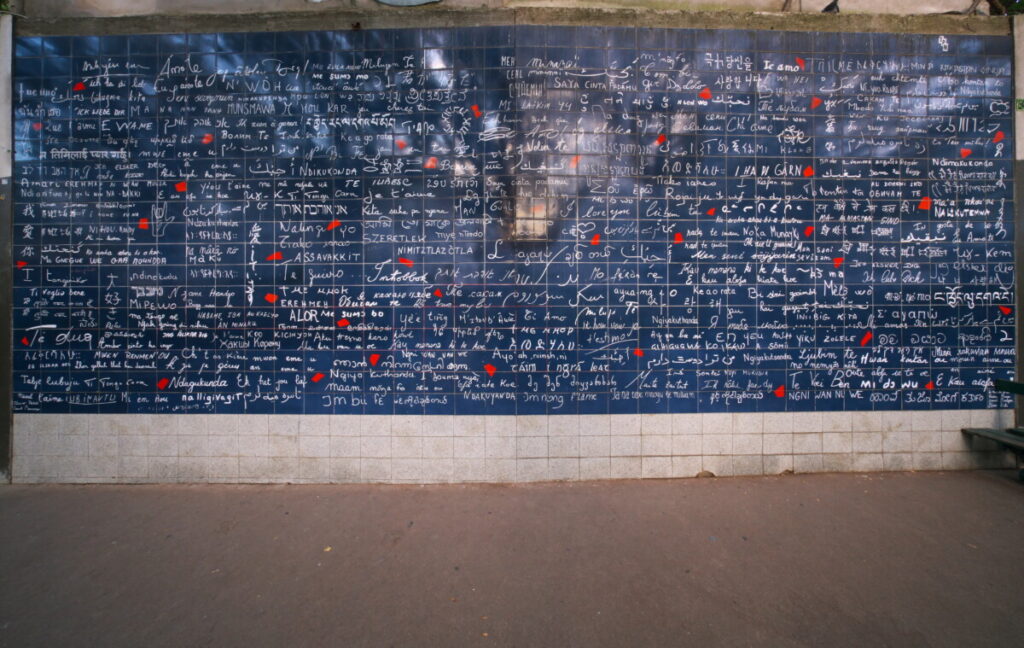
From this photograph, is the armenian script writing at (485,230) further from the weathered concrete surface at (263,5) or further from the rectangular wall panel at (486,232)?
the weathered concrete surface at (263,5)

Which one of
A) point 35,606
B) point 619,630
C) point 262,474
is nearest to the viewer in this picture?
point 619,630

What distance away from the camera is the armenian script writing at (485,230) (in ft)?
17.2

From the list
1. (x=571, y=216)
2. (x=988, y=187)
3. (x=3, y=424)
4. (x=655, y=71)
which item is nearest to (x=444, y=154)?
(x=571, y=216)

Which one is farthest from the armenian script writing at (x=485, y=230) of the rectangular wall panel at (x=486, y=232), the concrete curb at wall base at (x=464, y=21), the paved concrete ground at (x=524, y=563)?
the paved concrete ground at (x=524, y=563)

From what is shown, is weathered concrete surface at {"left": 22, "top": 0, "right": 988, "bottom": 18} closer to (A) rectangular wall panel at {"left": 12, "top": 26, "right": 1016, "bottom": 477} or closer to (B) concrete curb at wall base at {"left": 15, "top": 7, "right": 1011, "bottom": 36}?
(B) concrete curb at wall base at {"left": 15, "top": 7, "right": 1011, "bottom": 36}

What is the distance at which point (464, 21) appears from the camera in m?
5.24

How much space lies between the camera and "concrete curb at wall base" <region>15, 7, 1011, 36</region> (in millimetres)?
5242

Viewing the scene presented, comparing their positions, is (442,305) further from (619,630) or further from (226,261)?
(619,630)

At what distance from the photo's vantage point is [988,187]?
17.7 ft

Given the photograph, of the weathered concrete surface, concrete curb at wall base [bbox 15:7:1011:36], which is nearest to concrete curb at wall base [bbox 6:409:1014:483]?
concrete curb at wall base [bbox 15:7:1011:36]

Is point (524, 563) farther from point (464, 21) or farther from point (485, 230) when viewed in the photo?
point (464, 21)

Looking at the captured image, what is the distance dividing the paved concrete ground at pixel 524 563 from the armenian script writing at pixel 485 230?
99 centimetres

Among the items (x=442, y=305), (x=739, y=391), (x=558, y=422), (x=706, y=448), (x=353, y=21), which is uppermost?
(x=353, y=21)

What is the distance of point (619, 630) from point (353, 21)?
21.7 ft
